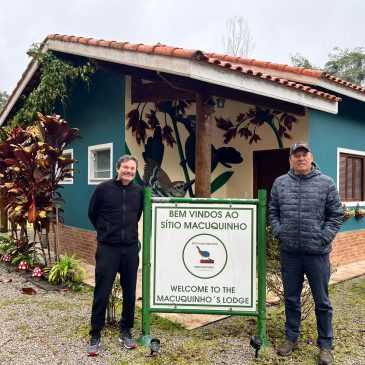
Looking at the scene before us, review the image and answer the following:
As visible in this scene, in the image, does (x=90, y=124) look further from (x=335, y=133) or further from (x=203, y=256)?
(x=203, y=256)

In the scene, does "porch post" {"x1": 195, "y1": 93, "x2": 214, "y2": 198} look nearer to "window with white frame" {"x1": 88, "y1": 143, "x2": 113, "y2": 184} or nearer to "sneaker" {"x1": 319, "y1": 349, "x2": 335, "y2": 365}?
"window with white frame" {"x1": 88, "y1": 143, "x2": 113, "y2": 184}

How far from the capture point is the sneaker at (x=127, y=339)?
11.9 ft

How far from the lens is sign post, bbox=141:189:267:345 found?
3.71 meters

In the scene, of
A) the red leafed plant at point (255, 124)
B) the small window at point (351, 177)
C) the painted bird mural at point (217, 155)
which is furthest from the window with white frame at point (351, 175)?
the painted bird mural at point (217, 155)

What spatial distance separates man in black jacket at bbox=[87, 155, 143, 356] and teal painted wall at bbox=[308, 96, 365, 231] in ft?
12.1

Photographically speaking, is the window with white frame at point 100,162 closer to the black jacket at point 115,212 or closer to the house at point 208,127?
the house at point 208,127

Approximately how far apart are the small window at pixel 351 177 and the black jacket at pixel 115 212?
4707 mm

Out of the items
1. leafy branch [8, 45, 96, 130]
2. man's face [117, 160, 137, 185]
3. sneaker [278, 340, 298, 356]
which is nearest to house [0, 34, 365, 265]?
leafy branch [8, 45, 96, 130]

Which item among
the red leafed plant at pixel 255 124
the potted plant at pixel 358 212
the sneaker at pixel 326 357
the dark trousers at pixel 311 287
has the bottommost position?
the sneaker at pixel 326 357

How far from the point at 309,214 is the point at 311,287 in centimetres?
67

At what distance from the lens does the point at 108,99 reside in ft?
23.7

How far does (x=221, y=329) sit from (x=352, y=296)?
2293 millimetres

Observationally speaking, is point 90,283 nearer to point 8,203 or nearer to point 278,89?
point 8,203

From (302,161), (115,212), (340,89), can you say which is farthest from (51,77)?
(302,161)
